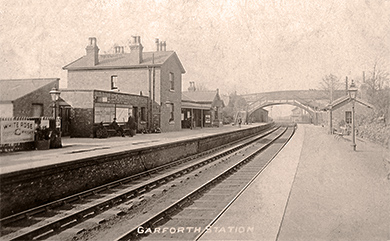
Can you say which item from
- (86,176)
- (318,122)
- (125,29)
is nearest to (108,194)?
(86,176)

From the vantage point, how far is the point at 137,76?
87.4 ft

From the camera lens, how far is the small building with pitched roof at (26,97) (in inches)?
557

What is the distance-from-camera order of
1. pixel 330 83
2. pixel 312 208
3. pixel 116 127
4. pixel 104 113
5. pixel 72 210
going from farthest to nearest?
pixel 330 83 → pixel 116 127 → pixel 104 113 → pixel 72 210 → pixel 312 208

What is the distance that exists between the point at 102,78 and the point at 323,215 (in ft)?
79.1

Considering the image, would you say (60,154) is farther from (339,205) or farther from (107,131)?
(107,131)

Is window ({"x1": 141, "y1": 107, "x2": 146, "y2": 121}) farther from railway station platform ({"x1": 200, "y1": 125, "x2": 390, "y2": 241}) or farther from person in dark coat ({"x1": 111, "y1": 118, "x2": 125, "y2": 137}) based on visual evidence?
railway station platform ({"x1": 200, "y1": 125, "x2": 390, "y2": 241})

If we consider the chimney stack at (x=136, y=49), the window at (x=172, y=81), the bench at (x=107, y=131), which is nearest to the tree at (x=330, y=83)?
the window at (x=172, y=81)

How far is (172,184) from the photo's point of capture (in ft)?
32.0

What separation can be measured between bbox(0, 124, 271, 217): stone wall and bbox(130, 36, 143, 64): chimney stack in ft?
48.7

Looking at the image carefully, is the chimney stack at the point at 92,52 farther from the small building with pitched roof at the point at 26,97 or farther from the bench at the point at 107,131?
the small building with pitched roof at the point at 26,97

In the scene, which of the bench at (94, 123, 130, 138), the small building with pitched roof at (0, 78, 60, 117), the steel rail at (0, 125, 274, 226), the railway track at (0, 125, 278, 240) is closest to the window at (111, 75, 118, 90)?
the bench at (94, 123, 130, 138)

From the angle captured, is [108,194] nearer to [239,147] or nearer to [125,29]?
[125,29]

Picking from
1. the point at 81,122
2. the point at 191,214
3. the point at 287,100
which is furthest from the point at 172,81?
the point at 287,100

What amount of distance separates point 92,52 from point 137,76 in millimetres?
4473
